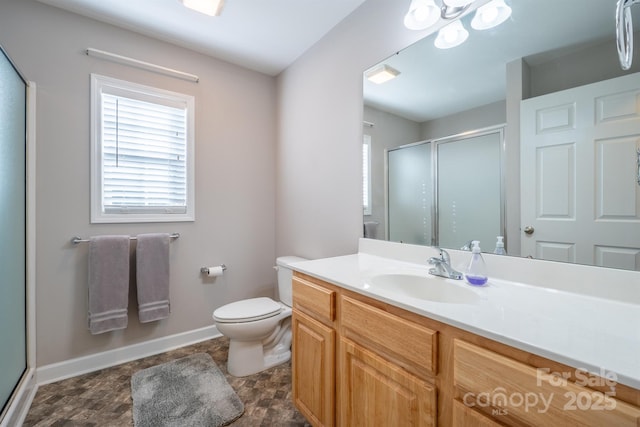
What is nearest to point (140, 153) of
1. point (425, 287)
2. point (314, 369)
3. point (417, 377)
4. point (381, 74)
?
point (381, 74)

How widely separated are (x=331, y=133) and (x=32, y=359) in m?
2.47

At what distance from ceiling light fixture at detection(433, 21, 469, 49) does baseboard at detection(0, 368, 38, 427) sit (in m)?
2.81

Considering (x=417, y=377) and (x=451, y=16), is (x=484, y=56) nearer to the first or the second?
(x=451, y=16)

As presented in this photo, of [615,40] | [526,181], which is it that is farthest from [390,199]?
[615,40]

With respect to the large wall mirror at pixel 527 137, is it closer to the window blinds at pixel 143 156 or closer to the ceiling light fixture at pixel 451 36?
the ceiling light fixture at pixel 451 36

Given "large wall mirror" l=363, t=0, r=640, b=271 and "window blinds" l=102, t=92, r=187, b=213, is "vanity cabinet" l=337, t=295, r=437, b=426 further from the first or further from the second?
"window blinds" l=102, t=92, r=187, b=213

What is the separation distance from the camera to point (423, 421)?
→ 0.82 meters

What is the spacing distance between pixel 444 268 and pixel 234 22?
2133 millimetres

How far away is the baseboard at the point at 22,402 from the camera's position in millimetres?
1327

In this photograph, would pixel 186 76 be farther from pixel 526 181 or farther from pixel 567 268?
pixel 567 268

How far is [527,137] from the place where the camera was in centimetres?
110

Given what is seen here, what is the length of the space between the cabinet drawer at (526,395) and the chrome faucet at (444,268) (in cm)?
48

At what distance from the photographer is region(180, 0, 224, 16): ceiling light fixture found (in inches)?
67.3

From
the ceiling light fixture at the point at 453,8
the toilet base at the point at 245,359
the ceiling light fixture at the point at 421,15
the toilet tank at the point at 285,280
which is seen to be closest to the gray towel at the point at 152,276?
the toilet base at the point at 245,359
